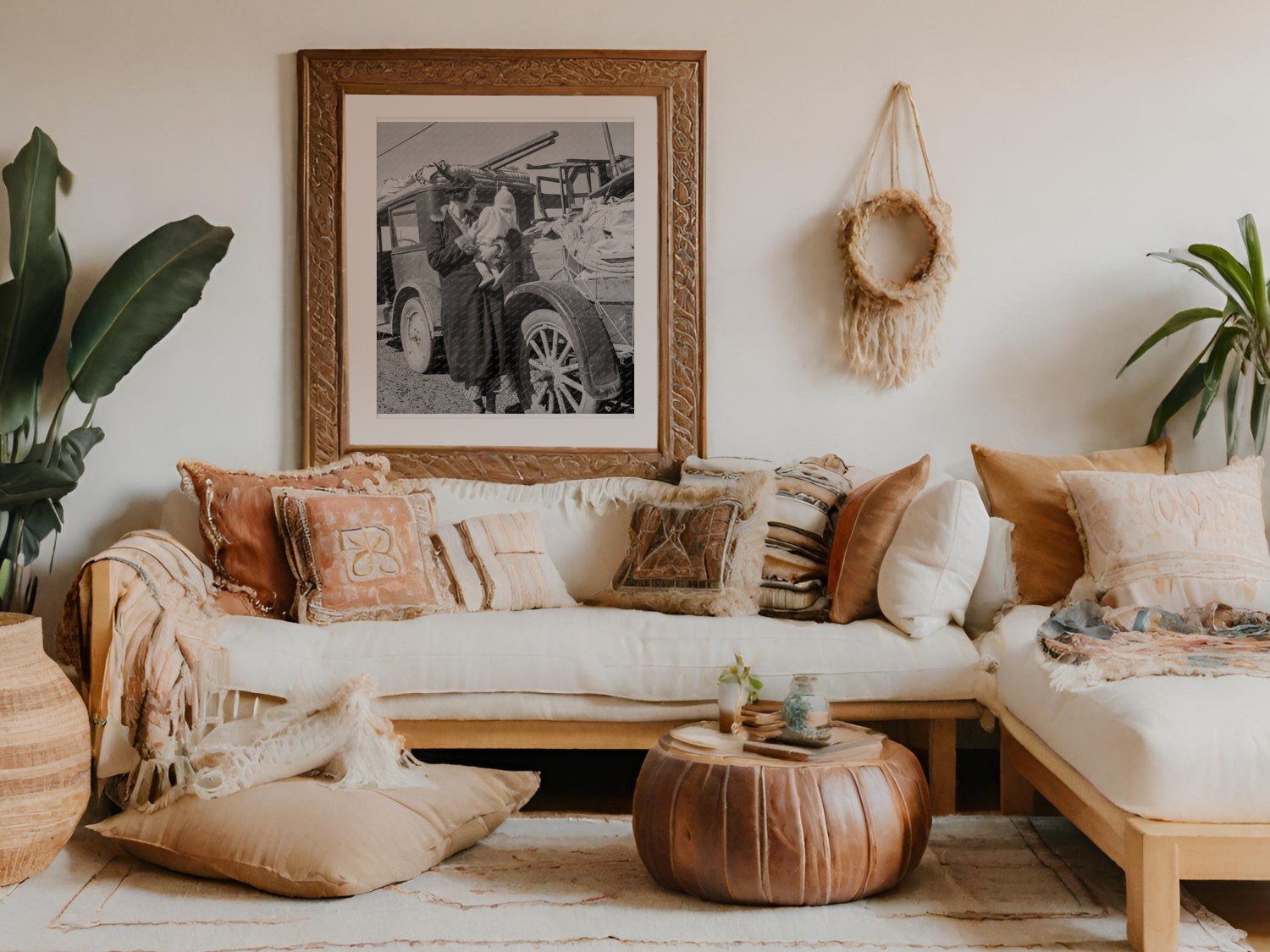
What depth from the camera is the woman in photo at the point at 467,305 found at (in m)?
3.70

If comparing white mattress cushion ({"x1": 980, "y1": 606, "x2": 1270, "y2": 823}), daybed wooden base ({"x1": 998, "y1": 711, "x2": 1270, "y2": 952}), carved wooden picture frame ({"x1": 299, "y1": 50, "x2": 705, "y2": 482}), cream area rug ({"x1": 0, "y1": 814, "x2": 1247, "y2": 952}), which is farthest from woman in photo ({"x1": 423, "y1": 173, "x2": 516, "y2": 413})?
daybed wooden base ({"x1": 998, "y1": 711, "x2": 1270, "y2": 952})

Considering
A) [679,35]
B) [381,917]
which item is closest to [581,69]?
[679,35]

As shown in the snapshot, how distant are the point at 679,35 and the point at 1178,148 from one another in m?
1.65

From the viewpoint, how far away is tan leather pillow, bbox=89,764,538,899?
89.3 inches

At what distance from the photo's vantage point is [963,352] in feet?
12.2

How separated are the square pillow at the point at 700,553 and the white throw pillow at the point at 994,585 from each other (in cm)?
63

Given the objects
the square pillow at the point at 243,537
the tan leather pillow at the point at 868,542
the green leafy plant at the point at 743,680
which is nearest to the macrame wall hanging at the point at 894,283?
the tan leather pillow at the point at 868,542

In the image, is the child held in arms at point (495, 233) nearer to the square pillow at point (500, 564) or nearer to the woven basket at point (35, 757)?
the square pillow at point (500, 564)

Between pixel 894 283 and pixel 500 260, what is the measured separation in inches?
49.8

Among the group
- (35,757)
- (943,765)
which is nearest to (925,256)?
(943,765)

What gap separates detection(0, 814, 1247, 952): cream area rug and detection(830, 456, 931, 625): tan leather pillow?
0.74 meters

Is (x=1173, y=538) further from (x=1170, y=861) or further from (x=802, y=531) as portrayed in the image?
(x=1170, y=861)

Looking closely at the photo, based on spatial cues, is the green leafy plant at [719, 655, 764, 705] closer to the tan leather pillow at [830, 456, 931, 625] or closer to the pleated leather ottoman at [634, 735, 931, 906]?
the pleated leather ottoman at [634, 735, 931, 906]

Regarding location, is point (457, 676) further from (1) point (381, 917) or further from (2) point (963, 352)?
(2) point (963, 352)
